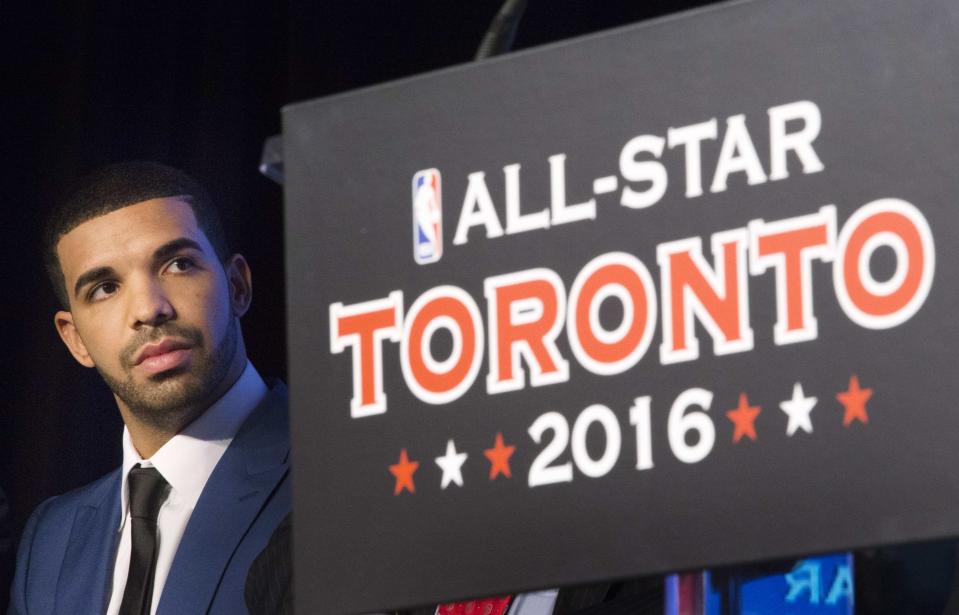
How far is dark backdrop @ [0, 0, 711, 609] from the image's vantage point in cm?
308

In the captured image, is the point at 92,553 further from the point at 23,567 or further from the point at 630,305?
the point at 630,305

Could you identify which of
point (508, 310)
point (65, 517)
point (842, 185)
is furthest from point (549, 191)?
point (65, 517)

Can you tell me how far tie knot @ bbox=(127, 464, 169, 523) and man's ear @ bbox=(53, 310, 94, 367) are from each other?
232mm

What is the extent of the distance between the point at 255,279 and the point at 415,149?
1.81 m

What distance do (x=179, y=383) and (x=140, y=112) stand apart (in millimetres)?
535

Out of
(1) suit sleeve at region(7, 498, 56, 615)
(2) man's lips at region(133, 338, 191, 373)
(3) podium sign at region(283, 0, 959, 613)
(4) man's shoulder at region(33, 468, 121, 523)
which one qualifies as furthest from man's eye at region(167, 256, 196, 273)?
(3) podium sign at region(283, 0, 959, 613)

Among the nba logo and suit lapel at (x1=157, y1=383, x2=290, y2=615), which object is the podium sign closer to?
the nba logo

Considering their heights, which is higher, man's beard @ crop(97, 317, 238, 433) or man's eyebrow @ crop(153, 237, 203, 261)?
man's eyebrow @ crop(153, 237, 203, 261)

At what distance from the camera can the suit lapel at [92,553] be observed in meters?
2.90

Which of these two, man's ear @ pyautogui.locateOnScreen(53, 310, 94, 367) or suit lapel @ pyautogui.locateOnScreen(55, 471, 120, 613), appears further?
man's ear @ pyautogui.locateOnScreen(53, 310, 94, 367)

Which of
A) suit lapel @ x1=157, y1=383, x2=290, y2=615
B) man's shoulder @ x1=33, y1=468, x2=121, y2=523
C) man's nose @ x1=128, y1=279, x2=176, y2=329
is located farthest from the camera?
man's shoulder @ x1=33, y1=468, x2=121, y2=523

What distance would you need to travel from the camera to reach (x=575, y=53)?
4.08 feet

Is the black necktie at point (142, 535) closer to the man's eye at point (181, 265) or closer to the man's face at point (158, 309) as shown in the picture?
the man's face at point (158, 309)

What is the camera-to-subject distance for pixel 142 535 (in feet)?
9.55
